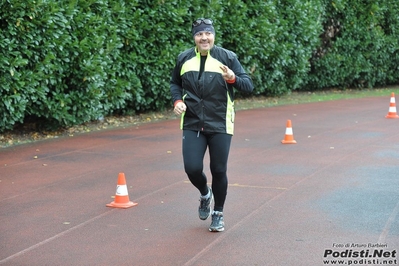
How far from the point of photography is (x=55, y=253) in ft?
20.3

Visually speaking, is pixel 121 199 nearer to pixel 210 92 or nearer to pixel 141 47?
pixel 210 92

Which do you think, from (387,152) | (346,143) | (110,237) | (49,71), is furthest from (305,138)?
(110,237)

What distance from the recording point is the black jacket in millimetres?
6648

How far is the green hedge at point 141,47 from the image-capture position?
40.0ft

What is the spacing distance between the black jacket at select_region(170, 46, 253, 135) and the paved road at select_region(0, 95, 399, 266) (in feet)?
3.33

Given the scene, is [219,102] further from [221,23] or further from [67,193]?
[221,23]

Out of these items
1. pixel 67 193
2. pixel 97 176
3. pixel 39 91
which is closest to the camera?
pixel 67 193

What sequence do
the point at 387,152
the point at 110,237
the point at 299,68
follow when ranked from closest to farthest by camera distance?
the point at 110,237 → the point at 387,152 → the point at 299,68

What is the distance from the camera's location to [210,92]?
665cm

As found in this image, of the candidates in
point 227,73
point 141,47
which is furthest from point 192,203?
point 141,47

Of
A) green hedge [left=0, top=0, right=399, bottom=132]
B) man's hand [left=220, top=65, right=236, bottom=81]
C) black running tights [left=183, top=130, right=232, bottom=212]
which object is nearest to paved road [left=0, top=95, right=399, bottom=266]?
black running tights [left=183, top=130, right=232, bottom=212]

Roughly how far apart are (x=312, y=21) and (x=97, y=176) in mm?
13453

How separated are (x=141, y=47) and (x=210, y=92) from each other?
8.98 metres

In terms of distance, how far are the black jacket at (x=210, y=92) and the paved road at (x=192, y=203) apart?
1.02 m
